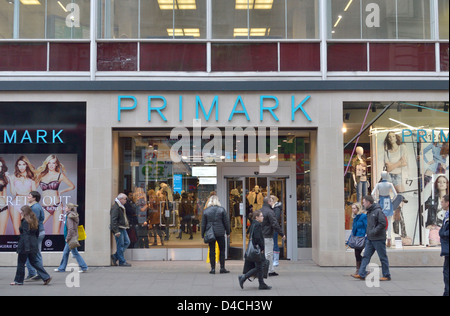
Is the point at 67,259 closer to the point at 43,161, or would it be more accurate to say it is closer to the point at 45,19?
the point at 43,161

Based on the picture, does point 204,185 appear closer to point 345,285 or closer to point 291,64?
point 291,64

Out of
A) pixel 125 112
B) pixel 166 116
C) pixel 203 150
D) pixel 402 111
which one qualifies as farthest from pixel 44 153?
pixel 402 111

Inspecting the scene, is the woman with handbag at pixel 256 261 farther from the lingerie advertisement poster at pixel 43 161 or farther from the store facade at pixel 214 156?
the lingerie advertisement poster at pixel 43 161

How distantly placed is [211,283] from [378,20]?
27.6 ft

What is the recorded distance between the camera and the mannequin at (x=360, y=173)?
13.7 meters

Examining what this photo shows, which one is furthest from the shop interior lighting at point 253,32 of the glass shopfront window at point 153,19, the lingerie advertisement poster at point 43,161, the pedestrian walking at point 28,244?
the pedestrian walking at point 28,244

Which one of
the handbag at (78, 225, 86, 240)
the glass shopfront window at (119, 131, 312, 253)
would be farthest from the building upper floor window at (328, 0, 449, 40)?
the handbag at (78, 225, 86, 240)

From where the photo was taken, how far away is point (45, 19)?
45.5ft

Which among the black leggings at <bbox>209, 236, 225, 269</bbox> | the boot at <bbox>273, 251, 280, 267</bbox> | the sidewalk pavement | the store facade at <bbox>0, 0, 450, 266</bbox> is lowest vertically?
the sidewalk pavement

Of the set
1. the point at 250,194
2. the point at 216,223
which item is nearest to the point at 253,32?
the point at 250,194

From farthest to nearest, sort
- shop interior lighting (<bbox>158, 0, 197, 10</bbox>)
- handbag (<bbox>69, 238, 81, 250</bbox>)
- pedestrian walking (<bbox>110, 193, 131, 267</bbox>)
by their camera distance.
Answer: shop interior lighting (<bbox>158, 0, 197, 10</bbox>) < pedestrian walking (<bbox>110, 193, 131, 267</bbox>) < handbag (<bbox>69, 238, 81, 250</bbox>)

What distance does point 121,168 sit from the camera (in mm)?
14422

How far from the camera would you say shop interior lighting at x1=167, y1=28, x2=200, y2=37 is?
13883mm

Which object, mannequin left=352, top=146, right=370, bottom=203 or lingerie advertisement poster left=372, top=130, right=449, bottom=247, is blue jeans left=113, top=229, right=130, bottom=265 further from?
lingerie advertisement poster left=372, top=130, right=449, bottom=247
